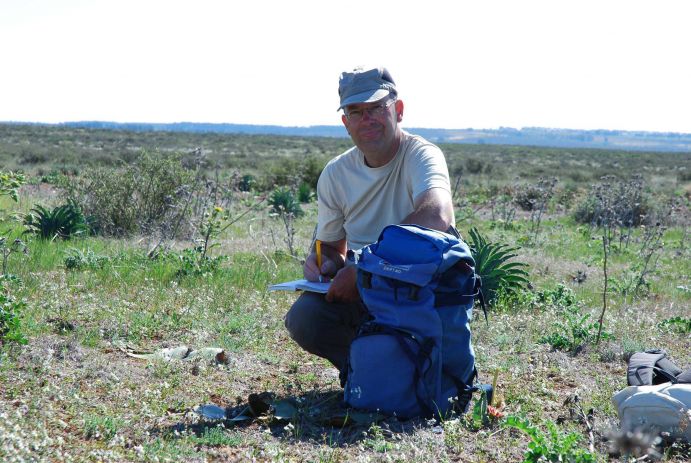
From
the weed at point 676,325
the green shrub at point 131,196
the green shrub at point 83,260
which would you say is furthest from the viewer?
the green shrub at point 131,196

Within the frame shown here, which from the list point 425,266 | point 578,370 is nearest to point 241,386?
point 425,266

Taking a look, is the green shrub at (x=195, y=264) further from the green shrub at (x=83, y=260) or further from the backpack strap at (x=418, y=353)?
the backpack strap at (x=418, y=353)

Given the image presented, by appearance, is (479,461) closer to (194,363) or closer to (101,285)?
(194,363)

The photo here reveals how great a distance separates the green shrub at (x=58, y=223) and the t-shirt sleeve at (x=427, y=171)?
506cm

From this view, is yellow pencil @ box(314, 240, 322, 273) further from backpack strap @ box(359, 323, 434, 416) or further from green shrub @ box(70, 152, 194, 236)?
green shrub @ box(70, 152, 194, 236)

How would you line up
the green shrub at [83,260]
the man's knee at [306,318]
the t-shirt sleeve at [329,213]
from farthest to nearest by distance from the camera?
the green shrub at [83,260] < the t-shirt sleeve at [329,213] < the man's knee at [306,318]

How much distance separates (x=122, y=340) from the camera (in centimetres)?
465

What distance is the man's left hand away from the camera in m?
3.70

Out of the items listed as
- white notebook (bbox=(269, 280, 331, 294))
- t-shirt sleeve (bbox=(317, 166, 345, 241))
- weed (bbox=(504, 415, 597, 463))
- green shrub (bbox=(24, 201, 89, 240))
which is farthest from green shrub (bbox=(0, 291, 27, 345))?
green shrub (bbox=(24, 201, 89, 240))

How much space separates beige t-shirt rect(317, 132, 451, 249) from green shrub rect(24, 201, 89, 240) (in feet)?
14.7

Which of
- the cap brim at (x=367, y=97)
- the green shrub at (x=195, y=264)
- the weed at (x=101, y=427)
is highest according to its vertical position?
the cap brim at (x=367, y=97)

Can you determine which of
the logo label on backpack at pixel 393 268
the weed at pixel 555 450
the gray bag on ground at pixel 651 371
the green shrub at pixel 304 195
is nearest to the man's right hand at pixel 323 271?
the logo label on backpack at pixel 393 268

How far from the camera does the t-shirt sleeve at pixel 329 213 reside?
4.21 meters

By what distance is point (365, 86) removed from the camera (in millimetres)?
3838
